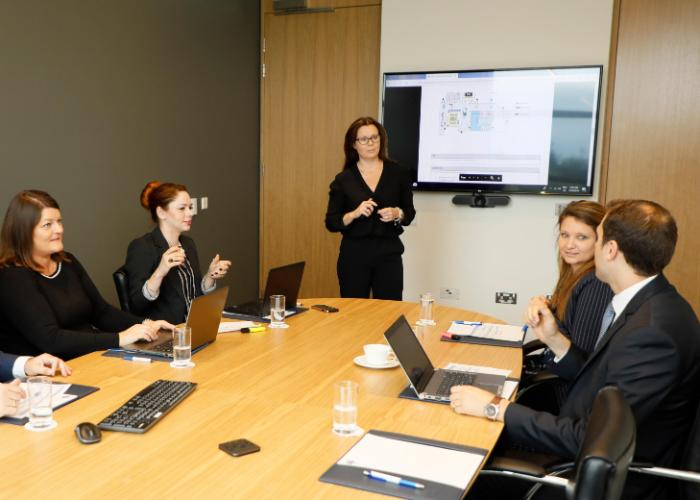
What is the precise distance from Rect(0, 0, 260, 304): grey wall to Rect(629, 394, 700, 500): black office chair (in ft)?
10.8

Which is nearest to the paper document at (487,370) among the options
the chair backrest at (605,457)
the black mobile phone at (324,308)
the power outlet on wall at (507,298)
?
the chair backrest at (605,457)

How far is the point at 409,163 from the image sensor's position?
17.5ft

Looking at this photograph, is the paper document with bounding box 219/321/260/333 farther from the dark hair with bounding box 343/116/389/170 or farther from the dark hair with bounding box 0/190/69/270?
the dark hair with bounding box 343/116/389/170

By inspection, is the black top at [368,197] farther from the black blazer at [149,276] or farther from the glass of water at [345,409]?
the glass of water at [345,409]

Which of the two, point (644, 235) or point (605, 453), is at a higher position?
point (644, 235)

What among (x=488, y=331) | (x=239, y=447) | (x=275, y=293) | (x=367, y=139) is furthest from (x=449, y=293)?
(x=239, y=447)

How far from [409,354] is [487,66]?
343cm

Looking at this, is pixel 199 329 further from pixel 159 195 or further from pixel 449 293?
pixel 449 293

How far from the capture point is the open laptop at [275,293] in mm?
3064

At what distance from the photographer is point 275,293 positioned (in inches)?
123

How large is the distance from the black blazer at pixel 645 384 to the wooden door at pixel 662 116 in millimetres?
3126

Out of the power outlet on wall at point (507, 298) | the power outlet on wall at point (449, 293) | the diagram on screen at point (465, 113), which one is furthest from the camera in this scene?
the power outlet on wall at point (449, 293)

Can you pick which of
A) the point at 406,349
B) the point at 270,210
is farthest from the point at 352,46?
the point at 406,349

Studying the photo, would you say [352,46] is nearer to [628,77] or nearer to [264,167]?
[264,167]
